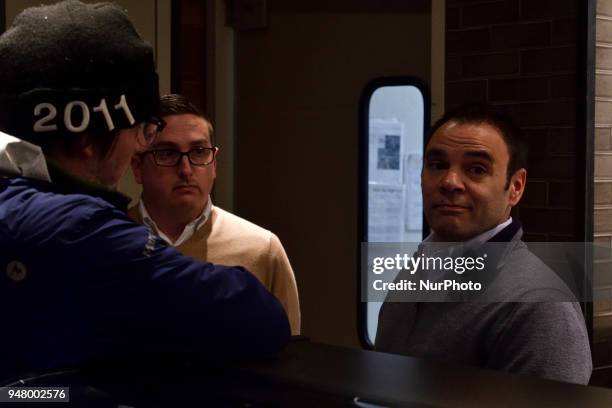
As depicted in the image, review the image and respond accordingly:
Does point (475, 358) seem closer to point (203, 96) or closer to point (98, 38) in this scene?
point (98, 38)

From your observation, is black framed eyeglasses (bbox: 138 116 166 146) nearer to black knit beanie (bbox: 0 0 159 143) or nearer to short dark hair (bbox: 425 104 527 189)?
black knit beanie (bbox: 0 0 159 143)

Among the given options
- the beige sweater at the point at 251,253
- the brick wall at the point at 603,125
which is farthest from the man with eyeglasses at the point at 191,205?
the brick wall at the point at 603,125

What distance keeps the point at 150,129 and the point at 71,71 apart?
0.16 meters

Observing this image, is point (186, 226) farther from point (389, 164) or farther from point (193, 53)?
point (193, 53)

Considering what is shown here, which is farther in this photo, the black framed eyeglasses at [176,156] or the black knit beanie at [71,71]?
the black framed eyeglasses at [176,156]

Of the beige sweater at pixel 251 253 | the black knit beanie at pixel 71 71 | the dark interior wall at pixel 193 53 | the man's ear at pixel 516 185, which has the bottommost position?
the beige sweater at pixel 251 253

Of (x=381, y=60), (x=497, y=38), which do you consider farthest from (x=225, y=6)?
(x=497, y=38)

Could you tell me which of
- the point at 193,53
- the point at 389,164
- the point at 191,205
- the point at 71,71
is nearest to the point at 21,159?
the point at 71,71

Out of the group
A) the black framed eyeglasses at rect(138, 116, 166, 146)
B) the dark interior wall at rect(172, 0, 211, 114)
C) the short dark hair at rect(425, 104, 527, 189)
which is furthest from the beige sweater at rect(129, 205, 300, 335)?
the dark interior wall at rect(172, 0, 211, 114)

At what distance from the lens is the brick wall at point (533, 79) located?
2.84 meters

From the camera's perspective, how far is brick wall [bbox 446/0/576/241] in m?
2.84

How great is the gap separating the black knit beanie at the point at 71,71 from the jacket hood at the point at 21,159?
7 cm

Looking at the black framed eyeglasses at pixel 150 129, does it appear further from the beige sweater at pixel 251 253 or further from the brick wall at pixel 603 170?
the brick wall at pixel 603 170

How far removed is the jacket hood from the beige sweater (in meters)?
1.08
